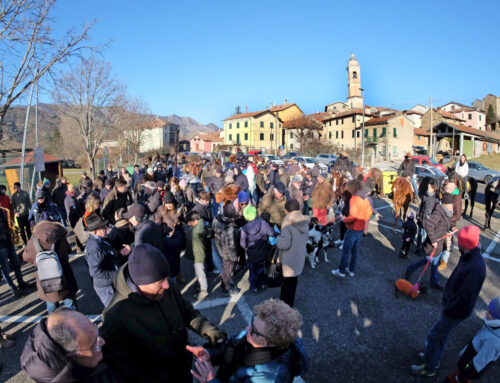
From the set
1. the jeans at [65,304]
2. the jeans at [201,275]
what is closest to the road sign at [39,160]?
the jeans at [65,304]

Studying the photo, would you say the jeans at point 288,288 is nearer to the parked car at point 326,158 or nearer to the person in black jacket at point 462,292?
the person in black jacket at point 462,292

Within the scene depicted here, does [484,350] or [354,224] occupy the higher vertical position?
[354,224]

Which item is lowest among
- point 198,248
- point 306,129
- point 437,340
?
point 437,340

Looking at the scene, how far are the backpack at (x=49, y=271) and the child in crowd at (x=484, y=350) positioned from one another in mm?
4856

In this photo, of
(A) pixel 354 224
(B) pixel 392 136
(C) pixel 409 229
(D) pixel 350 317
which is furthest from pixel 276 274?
(B) pixel 392 136

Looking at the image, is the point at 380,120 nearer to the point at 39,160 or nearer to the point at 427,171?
the point at 427,171

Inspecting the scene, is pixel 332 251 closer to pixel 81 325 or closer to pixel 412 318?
pixel 412 318

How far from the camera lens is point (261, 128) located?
214 ft

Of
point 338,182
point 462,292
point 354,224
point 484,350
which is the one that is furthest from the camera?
point 338,182

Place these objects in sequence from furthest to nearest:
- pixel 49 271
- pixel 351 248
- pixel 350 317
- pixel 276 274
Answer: pixel 351 248 → pixel 276 274 → pixel 350 317 → pixel 49 271

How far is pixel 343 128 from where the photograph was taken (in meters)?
57.1

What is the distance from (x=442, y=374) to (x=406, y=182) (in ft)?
24.3

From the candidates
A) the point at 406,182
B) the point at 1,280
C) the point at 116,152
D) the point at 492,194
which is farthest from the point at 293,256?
the point at 116,152

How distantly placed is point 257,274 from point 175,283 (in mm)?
3138
